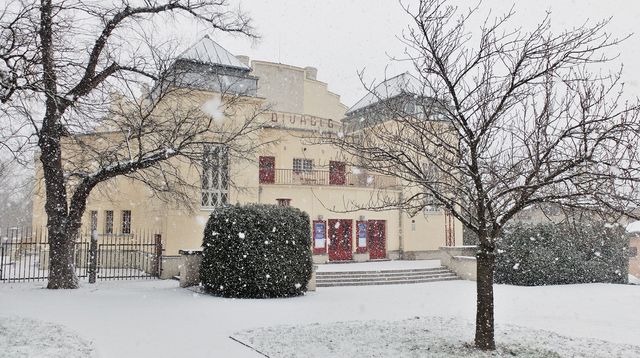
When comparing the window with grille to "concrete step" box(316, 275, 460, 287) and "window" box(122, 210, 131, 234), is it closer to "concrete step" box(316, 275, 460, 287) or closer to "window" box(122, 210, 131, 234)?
"window" box(122, 210, 131, 234)

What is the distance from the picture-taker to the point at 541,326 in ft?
32.8

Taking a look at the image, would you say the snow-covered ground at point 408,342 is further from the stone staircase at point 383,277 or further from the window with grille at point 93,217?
the window with grille at point 93,217

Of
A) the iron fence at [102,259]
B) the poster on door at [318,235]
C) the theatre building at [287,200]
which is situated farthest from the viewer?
the poster on door at [318,235]

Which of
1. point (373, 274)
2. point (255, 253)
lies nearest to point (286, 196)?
point (373, 274)

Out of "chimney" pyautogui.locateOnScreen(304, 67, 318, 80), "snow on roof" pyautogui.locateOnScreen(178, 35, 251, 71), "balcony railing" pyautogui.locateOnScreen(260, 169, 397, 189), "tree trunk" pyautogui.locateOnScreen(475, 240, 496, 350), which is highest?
"chimney" pyautogui.locateOnScreen(304, 67, 318, 80)

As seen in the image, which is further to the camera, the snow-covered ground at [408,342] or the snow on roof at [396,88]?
the snow on roof at [396,88]

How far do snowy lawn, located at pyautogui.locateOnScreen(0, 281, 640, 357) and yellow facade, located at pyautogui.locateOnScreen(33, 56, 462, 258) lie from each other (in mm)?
4052

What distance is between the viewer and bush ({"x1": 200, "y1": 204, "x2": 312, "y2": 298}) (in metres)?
12.8

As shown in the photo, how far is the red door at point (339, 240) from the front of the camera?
22.7 metres

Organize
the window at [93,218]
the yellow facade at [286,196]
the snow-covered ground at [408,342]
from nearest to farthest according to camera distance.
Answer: the snow-covered ground at [408,342], the yellow facade at [286,196], the window at [93,218]

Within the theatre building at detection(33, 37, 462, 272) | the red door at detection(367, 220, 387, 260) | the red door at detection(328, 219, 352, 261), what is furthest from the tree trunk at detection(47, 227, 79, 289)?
the red door at detection(367, 220, 387, 260)

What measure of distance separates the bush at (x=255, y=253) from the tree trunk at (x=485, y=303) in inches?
249

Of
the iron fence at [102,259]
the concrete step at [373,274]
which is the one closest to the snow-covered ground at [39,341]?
the iron fence at [102,259]

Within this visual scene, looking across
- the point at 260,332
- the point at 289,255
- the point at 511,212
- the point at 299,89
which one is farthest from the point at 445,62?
the point at 299,89
